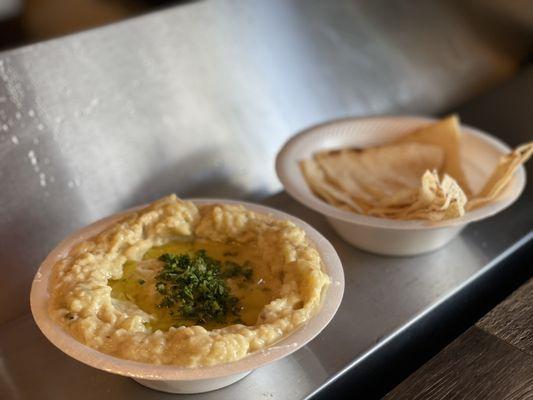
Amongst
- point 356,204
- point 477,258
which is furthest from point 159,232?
point 477,258

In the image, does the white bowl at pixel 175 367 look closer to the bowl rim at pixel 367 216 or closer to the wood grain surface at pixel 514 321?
the bowl rim at pixel 367 216

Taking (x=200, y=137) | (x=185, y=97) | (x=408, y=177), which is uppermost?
(x=185, y=97)

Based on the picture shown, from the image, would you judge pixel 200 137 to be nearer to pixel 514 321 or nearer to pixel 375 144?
pixel 375 144

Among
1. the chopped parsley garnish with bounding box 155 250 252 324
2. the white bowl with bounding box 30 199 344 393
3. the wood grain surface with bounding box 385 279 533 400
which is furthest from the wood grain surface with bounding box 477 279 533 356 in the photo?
the chopped parsley garnish with bounding box 155 250 252 324

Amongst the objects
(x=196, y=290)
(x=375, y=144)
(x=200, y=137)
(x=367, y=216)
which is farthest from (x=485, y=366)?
(x=200, y=137)

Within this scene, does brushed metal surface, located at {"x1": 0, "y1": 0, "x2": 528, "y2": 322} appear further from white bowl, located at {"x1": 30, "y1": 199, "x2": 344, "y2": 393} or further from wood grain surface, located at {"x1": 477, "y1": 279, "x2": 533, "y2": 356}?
wood grain surface, located at {"x1": 477, "y1": 279, "x2": 533, "y2": 356}

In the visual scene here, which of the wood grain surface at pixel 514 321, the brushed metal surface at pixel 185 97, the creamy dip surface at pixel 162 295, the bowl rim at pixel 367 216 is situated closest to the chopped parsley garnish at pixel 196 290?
the creamy dip surface at pixel 162 295
